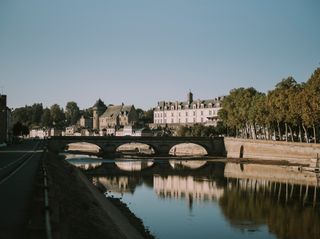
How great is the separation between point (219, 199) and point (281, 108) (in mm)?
44298

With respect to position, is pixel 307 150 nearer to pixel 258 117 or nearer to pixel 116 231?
pixel 258 117

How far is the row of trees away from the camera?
77.1 meters

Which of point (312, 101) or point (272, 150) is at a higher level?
point (312, 101)

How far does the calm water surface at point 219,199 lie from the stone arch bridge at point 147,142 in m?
30.0

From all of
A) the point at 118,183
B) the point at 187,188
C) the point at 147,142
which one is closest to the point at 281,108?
the point at 147,142

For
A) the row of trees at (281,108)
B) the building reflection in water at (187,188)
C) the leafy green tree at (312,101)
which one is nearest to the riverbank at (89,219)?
the building reflection in water at (187,188)

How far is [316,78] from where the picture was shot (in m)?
77.0

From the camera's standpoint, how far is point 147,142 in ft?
367

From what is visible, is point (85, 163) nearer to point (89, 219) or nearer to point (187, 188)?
point (187, 188)

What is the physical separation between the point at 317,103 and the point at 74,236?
61.6m

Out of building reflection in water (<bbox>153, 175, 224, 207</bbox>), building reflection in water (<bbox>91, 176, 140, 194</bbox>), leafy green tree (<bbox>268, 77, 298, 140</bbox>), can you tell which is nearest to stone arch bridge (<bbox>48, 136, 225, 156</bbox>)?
Answer: leafy green tree (<bbox>268, 77, 298, 140</bbox>)

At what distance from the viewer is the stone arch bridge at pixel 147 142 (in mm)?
107000

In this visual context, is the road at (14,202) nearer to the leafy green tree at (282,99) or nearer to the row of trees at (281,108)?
the row of trees at (281,108)

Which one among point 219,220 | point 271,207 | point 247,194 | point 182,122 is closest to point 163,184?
point 247,194
